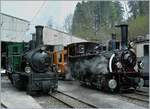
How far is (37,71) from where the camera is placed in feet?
40.9

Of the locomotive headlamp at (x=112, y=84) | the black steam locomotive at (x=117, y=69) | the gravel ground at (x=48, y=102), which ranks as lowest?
the gravel ground at (x=48, y=102)

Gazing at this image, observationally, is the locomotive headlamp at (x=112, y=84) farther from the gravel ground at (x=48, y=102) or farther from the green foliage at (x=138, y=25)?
the green foliage at (x=138, y=25)

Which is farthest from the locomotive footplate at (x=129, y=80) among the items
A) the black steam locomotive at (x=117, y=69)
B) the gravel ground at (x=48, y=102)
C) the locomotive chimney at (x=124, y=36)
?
the gravel ground at (x=48, y=102)

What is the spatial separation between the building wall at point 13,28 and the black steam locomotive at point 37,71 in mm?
9509

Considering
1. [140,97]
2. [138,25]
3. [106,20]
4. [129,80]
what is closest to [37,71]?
[129,80]

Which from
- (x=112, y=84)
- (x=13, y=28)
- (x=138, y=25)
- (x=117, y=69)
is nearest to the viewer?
(x=112, y=84)

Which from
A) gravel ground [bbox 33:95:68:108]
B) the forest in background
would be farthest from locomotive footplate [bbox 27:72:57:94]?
the forest in background

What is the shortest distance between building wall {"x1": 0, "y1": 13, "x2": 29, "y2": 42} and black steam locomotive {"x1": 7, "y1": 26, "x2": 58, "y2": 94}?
374 inches

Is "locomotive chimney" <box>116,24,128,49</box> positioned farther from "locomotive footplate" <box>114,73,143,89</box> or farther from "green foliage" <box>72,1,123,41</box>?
"green foliage" <box>72,1,123,41</box>

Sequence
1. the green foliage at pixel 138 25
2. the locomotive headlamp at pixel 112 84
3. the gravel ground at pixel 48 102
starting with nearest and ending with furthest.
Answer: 1. the gravel ground at pixel 48 102
2. the locomotive headlamp at pixel 112 84
3. the green foliage at pixel 138 25

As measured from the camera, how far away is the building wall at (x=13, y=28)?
22734 mm

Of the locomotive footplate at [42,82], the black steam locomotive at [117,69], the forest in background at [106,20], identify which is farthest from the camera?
the forest in background at [106,20]

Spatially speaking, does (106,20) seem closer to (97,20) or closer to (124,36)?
(97,20)

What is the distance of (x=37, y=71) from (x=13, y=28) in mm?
12662
